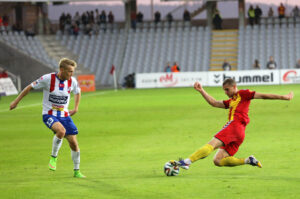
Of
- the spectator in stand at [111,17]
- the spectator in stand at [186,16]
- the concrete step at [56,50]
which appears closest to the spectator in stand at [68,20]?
the concrete step at [56,50]

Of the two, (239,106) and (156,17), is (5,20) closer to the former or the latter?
(156,17)

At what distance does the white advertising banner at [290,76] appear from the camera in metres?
45.5

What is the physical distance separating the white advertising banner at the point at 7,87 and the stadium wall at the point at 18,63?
14.5 ft

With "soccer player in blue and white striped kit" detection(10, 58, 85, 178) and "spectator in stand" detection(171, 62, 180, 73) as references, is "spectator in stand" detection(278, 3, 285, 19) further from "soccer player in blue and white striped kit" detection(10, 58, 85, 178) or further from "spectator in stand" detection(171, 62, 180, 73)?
"soccer player in blue and white striped kit" detection(10, 58, 85, 178)

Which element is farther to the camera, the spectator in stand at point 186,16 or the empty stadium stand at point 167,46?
the spectator in stand at point 186,16

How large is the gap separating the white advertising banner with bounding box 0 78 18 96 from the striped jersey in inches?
1234

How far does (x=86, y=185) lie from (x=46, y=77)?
82.3 inches

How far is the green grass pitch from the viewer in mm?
9586

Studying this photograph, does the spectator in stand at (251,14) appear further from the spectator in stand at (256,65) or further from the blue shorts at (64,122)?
the blue shorts at (64,122)

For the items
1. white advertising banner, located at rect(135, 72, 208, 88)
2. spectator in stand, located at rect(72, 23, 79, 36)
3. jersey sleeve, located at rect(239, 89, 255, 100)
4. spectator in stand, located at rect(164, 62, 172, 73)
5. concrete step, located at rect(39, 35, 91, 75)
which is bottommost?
white advertising banner, located at rect(135, 72, 208, 88)

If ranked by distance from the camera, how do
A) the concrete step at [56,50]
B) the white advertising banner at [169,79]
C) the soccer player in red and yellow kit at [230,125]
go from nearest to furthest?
the soccer player in red and yellow kit at [230,125]
the white advertising banner at [169,79]
the concrete step at [56,50]

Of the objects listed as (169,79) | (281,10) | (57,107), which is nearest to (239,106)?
(57,107)

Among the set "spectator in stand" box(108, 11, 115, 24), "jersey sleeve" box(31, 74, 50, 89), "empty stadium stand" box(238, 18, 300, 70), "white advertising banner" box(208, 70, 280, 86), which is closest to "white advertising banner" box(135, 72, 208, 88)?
"white advertising banner" box(208, 70, 280, 86)

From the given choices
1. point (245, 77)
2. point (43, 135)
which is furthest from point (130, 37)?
point (43, 135)
